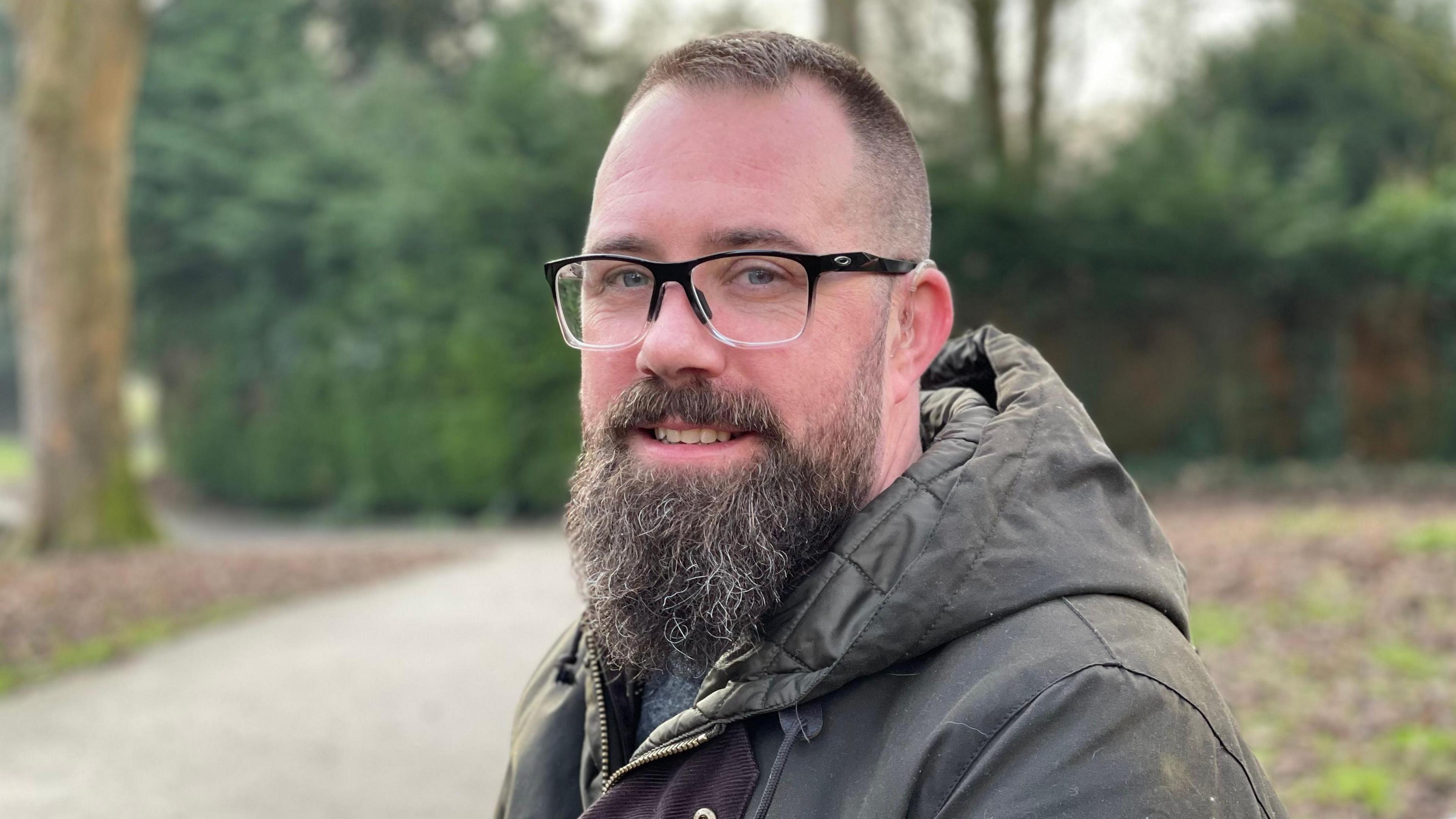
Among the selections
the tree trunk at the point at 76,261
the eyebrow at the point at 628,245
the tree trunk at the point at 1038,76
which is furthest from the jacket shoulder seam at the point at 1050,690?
the tree trunk at the point at 1038,76

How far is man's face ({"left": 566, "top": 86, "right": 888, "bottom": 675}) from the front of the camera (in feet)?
5.77

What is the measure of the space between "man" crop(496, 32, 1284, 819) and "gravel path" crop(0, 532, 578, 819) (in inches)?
127

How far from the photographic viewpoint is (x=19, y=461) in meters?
33.2

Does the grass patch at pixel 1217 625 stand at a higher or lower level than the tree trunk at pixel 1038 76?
lower

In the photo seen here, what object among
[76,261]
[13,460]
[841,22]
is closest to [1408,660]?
[841,22]

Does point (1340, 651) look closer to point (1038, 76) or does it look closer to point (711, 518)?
point (711, 518)

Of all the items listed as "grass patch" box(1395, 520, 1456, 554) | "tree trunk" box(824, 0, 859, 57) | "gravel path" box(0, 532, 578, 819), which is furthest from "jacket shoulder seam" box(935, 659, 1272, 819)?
"tree trunk" box(824, 0, 859, 57)

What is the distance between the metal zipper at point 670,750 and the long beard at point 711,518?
165mm

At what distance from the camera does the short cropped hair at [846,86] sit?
1814 millimetres

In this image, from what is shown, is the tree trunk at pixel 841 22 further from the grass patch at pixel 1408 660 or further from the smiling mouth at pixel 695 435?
the smiling mouth at pixel 695 435

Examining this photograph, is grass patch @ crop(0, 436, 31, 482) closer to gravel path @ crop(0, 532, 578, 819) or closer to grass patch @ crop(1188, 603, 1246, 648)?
gravel path @ crop(0, 532, 578, 819)

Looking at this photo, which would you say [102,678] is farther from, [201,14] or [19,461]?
[19,461]

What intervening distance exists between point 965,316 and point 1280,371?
15.0 feet

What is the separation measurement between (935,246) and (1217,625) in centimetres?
947
